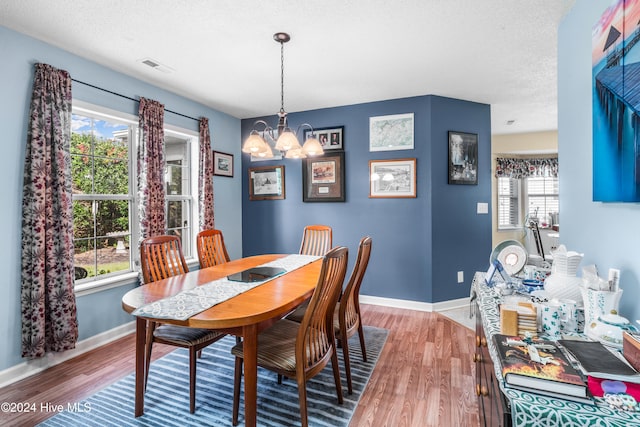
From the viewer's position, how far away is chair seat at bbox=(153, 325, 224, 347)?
6.25 feet

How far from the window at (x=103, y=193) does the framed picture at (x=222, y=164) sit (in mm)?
1110

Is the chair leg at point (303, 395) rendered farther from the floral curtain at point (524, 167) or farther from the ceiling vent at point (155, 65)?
the floral curtain at point (524, 167)

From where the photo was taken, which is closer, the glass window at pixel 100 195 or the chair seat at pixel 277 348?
the chair seat at pixel 277 348

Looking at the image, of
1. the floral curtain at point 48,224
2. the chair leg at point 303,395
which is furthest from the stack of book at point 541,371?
the floral curtain at point 48,224

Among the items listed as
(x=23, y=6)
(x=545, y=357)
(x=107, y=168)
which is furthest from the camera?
(x=107, y=168)

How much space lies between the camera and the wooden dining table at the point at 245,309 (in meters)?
1.51

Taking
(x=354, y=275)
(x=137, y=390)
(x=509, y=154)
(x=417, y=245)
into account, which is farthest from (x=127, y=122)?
(x=509, y=154)

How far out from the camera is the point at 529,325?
4.03 ft

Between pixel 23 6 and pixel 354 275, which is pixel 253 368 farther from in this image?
pixel 23 6

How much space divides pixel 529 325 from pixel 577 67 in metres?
1.49

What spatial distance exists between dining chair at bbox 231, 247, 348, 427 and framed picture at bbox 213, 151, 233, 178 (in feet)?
9.36

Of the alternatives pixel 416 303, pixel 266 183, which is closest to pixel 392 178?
pixel 416 303

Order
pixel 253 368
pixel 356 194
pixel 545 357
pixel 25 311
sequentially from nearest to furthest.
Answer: pixel 545 357 < pixel 253 368 < pixel 25 311 < pixel 356 194

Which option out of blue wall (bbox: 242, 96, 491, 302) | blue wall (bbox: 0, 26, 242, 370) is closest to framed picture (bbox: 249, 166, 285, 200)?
blue wall (bbox: 242, 96, 491, 302)
